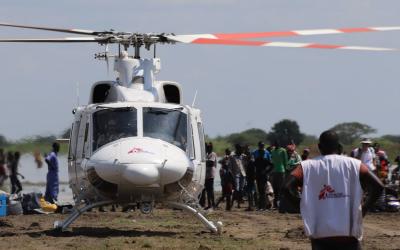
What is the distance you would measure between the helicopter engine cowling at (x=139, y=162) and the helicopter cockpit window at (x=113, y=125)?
0.26m

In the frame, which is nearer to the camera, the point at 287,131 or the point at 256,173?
the point at 256,173

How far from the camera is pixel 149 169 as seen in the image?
15797mm

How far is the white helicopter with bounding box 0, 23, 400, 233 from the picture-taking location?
16.1 meters

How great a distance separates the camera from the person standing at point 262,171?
87.0ft

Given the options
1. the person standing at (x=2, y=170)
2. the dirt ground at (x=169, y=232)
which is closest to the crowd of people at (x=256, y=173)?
the dirt ground at (x=169, y=232)

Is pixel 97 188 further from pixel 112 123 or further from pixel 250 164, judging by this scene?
pixel 250 164

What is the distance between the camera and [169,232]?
59.5 ft

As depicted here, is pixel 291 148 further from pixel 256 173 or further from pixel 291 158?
pixel 256 173

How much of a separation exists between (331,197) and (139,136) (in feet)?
25.1

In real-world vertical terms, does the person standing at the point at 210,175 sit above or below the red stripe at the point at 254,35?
below

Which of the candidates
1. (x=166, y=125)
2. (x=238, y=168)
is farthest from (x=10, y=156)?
(x=166, y=125)

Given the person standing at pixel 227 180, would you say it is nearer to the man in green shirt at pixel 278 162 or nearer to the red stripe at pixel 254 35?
the man in green shirt at pixel 278 162

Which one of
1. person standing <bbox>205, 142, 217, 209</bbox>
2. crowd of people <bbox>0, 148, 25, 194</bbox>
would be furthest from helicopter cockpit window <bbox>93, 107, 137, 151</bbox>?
crowd of people <bbox>0, 148, 25, 194</bbox>

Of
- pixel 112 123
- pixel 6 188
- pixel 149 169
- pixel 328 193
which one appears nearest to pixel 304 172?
pixel 328 193
